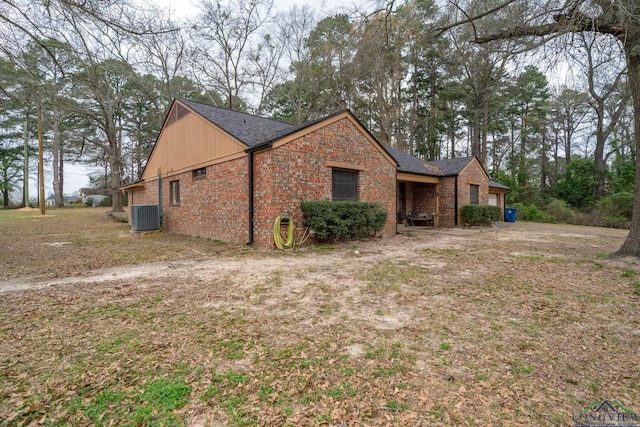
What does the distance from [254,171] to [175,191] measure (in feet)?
20.0

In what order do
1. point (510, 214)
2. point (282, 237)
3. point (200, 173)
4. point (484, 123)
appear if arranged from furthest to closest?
point (484, 123), point (510, 214), point (200, 173), point (282, 237)

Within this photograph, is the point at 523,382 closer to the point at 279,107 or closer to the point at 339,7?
the point at 339,7

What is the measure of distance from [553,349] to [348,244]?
21.0 feet

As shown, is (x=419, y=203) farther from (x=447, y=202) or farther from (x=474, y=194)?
(x=474, y=194)

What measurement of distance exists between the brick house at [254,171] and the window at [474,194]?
11.6 feet

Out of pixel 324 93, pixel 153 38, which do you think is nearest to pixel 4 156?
pixel 324 93

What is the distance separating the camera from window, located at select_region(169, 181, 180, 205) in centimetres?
1245

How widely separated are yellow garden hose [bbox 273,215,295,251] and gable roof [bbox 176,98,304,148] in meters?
2.23

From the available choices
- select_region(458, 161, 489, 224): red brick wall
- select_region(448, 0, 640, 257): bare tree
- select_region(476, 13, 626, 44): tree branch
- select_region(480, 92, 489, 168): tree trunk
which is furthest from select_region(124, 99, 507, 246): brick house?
select_region(480, 92, 489, 168): tree trunk

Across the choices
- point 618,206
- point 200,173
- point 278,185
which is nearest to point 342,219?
point 278,185

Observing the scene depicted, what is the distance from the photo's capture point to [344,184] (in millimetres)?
9742

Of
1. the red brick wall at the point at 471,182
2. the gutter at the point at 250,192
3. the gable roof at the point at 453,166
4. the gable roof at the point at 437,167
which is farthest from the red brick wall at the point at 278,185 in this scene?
the red brick wall at the point at 471,182

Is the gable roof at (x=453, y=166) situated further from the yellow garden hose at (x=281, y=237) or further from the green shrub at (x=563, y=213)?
the yellow garden hose at (x=281, y=237)

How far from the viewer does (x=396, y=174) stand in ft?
38.4
